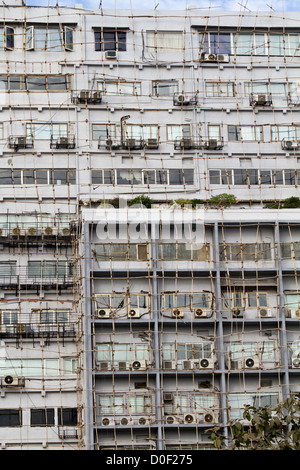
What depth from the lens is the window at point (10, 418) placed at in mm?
23986

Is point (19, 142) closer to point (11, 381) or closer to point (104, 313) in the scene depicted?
point (104, 313)

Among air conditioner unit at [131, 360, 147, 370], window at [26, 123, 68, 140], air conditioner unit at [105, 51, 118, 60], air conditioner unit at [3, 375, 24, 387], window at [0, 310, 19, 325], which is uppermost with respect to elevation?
air conditioner unit at [105, 51, 118, 60]

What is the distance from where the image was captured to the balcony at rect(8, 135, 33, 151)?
89.0ft

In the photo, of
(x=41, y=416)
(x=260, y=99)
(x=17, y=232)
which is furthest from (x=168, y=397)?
(x=260, y=99)

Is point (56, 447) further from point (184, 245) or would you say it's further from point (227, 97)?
point (227, 97)

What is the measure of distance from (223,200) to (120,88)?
4.84m

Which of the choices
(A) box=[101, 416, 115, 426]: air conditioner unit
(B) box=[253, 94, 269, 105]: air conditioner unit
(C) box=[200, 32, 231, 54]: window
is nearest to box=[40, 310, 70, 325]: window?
(A) box=[101, 416, 115, 426]: air conditioner unit

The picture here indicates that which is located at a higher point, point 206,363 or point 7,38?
point 7,38

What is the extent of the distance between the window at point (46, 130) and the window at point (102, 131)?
2.60 ft

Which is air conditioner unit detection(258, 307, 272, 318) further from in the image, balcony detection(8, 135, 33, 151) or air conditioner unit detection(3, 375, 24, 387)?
balcony detection(8, 135, 33, 151)

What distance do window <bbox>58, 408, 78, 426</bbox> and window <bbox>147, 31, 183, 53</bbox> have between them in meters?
10.6

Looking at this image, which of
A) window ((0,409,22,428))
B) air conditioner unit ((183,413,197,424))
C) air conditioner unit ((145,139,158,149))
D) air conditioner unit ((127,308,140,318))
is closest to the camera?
air conditioner unit ((183,413,197,424))

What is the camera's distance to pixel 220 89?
1123 inches
